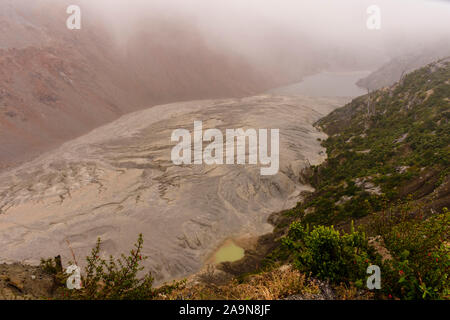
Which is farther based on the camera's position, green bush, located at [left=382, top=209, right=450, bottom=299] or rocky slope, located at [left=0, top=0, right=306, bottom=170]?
rocky slope, located at [left=0, top=0, right=306, bottom=170]

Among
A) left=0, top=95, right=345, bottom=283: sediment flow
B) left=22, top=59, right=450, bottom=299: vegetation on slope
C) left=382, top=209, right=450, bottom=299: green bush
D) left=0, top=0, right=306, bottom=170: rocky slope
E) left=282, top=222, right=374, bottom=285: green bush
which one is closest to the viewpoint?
left=382, top=209, right=450, bottom=299: green bush

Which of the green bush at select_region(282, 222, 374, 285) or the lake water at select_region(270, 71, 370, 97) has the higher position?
the lake water at select_region(270, 71, 370, 97)

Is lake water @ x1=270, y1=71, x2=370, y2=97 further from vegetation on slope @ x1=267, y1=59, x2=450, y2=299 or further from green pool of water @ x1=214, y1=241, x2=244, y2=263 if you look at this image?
green pool of water @ x1=214, y1=241, x2=244, y2=263

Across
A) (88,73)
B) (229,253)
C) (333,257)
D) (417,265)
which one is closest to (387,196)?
(229,253)

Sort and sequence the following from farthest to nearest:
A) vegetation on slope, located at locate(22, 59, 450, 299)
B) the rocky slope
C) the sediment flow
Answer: the rocky slope < the sediment flow < vegetation on slope, located at locate(22, 59, 450, 299)

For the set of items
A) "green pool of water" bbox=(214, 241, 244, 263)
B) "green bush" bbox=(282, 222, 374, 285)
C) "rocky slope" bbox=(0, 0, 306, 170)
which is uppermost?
"rocky slope" bbox=(0, 0, 306, 170)

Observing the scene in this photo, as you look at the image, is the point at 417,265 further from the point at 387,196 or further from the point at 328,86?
the point at 328,86

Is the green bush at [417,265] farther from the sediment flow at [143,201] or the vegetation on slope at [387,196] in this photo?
the sediment flow at [143,201]

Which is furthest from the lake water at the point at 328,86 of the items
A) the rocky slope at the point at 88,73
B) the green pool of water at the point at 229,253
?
the green pool of water at the point at 229,253

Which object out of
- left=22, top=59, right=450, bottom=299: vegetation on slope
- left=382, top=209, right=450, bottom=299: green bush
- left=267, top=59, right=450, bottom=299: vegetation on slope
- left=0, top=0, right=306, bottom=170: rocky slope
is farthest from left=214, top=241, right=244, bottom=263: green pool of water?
left=0, top=0, right=306, bottom=170: rocky slope
